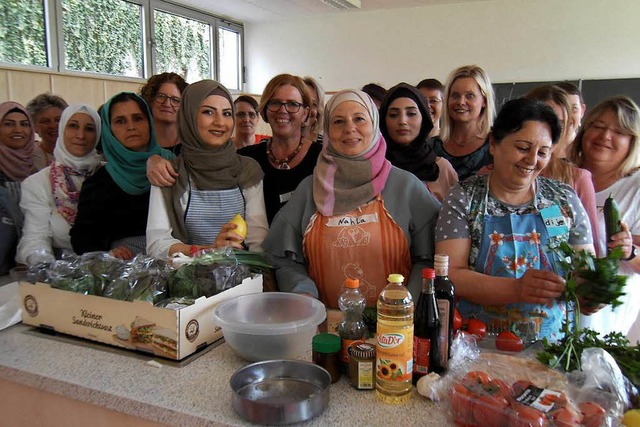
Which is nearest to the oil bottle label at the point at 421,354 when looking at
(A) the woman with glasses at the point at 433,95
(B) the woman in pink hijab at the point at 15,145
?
(A) the woman with glasses at the point at 433,95

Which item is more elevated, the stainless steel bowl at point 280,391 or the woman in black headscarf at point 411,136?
the woman in black headscarf at point 411,136

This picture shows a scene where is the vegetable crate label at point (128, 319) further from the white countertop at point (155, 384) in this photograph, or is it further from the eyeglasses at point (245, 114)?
the eyeglasses at point (245, 114)

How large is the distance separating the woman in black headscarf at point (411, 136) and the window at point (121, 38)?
4483 mm

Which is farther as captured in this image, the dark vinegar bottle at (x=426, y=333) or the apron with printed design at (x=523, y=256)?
the apron with printed design at (x=523, y=256)

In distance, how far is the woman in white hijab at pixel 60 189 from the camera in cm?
219

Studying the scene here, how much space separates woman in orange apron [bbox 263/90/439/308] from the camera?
180 centimetres

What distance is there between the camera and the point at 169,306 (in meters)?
1.33

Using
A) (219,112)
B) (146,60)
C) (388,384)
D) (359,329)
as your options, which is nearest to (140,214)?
(219,112)

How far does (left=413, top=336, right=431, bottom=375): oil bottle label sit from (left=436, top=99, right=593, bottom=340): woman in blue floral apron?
47 centimetres

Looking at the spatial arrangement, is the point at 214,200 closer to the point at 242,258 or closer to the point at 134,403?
the point at 242,258

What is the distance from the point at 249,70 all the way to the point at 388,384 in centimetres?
793

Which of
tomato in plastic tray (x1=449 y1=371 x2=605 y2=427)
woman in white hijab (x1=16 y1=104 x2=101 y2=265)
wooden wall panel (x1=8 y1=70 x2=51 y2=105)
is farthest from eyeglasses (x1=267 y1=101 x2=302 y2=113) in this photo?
wooden wall panel (x1=8 y1=70 x2=51 y2=105)

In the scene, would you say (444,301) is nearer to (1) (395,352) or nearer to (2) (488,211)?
(1) (395,352)

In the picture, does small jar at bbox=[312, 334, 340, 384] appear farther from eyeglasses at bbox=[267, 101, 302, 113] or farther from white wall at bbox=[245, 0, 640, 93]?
white wall at bbox=[245, 0, 640, 93]
